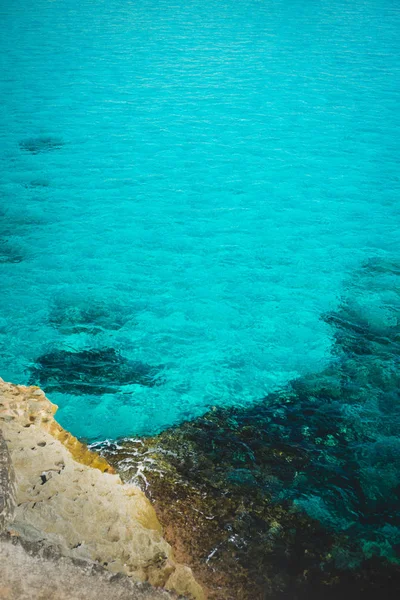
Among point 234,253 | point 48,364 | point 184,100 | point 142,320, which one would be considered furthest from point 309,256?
point 184,100

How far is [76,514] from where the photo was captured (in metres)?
2.57

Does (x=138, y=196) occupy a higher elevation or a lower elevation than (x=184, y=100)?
lower

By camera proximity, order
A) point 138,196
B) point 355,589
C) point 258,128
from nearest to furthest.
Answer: point 355,589, point 138,196, point 258,128

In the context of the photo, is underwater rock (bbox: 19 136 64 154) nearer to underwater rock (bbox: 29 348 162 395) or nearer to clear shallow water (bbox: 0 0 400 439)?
clear shallow water (bbox: 0 0 400 439)

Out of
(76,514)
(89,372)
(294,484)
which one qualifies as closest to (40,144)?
(89,372)

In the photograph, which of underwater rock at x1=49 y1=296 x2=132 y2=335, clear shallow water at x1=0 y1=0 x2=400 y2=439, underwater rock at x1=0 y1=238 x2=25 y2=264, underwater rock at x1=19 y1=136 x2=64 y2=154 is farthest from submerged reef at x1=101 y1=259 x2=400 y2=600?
underwater rock at x1=19 y1=136 x2=64 y2=154

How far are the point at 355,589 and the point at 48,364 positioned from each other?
9.82 feet

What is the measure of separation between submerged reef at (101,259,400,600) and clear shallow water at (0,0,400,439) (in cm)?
28

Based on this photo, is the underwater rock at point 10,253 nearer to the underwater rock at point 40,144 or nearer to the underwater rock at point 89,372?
the underwater rock at point 89,372

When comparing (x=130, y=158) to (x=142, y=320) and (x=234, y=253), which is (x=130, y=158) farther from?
(x=142, y=320)

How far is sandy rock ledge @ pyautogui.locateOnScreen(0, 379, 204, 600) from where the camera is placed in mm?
2398

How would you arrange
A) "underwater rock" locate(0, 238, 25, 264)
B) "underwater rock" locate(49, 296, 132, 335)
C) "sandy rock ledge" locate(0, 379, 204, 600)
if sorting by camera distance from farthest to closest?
"underwater rock" locate(0, 238, 25, 264), "underwater rock" locate(49, 296, 132, 335), "sandy rock ledge" locate(0, 379, 204, 600)

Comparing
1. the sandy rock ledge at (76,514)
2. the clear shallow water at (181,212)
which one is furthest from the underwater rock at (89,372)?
the sandy rock ledge at (76,514)

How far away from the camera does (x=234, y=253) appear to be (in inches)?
258
